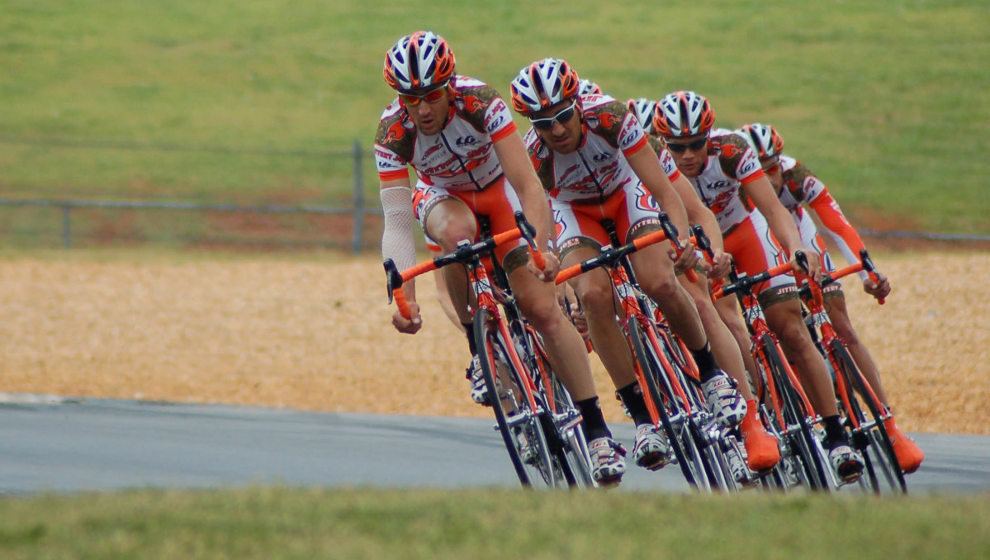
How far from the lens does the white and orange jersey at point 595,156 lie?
6617 mm

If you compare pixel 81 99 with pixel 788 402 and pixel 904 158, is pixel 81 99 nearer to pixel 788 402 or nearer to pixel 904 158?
pixel 904 158

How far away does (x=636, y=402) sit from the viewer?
6902 millimetres

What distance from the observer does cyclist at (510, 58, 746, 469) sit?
6.51m

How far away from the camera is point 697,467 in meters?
6.68

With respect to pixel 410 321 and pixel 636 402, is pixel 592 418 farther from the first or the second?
pixel 410 321

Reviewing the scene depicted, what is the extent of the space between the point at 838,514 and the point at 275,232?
702 inches

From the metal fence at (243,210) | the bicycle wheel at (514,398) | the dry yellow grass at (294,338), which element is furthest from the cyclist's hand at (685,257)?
the metal fence at (243,210)

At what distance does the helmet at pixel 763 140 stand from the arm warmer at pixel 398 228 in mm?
3083

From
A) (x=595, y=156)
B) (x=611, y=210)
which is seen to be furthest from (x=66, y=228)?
(x=595, y=156)

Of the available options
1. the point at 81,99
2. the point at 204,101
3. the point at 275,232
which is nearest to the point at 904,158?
the point at 275,232

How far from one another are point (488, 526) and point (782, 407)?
167 inches

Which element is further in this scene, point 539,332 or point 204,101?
point 204,101

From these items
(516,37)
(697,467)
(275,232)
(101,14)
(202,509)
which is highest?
(101,14)

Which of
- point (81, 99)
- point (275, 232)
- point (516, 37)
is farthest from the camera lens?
point (516, 37)
